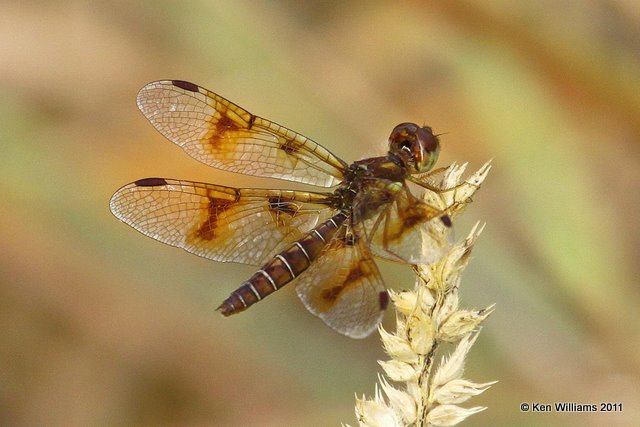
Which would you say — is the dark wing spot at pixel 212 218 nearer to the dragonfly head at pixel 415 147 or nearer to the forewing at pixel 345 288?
the forewing at pixel 345 288

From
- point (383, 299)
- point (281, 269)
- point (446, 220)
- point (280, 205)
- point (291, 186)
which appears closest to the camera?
point (446, 220)

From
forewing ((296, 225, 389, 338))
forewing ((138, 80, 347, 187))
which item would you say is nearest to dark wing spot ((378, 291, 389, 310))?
forewing ((296, 225, 389, 338))

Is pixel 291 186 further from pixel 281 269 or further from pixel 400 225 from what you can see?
pixel 400 225

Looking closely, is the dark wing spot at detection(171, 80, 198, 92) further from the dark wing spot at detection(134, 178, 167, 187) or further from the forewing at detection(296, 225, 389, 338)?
the forewing at detection(296, 225, 389, 338)

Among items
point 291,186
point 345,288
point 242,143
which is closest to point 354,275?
point 345,288

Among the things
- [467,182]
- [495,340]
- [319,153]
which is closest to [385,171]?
[319,153]

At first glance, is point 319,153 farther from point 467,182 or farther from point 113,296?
point 113,296
